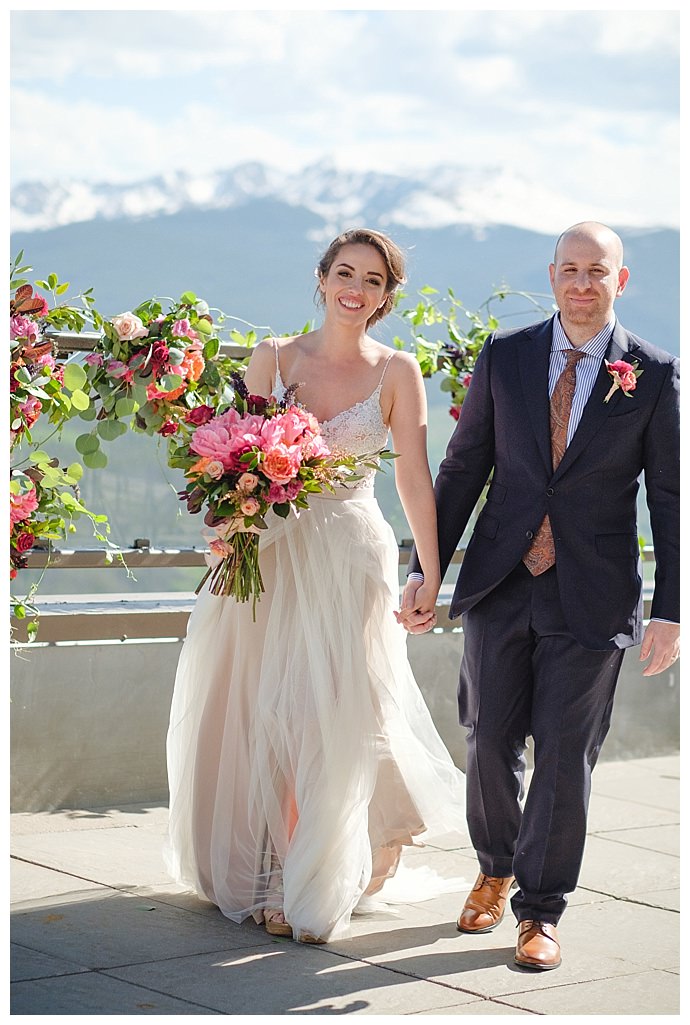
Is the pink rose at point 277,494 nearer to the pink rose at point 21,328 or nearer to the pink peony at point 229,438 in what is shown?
the pink peony at point 229,438

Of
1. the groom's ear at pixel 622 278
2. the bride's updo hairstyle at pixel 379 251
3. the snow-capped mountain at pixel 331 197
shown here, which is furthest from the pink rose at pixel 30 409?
Result: the snow-capped mountain at pixel 331 197

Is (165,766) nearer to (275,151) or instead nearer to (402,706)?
(402,706)

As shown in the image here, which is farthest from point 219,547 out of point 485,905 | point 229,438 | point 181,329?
point 485,905

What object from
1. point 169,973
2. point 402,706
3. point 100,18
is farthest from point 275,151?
point 169,973

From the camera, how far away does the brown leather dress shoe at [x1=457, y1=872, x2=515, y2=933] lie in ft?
13.4

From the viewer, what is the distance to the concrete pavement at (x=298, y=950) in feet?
11.2

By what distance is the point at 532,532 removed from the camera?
3914 mm

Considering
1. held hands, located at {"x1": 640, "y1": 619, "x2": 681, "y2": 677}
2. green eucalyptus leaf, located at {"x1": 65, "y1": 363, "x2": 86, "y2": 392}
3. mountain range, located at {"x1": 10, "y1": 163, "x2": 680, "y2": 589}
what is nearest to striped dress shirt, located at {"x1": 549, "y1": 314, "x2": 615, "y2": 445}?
held hands, located at {"x1": 640, "y1": 619, "x2": 681, "y2": 677}

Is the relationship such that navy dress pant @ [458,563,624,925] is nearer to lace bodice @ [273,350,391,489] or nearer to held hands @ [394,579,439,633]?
held hands @ [394,579,439,633]

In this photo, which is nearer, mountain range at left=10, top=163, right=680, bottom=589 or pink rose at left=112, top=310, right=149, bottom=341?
pink rose at left=112, top=310, right=149, bottom=341

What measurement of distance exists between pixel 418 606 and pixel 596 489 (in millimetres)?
698

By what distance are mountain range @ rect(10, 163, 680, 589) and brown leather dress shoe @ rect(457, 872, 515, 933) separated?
238 cm

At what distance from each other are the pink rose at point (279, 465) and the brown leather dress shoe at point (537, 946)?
145cm

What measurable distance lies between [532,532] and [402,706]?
797 mm
